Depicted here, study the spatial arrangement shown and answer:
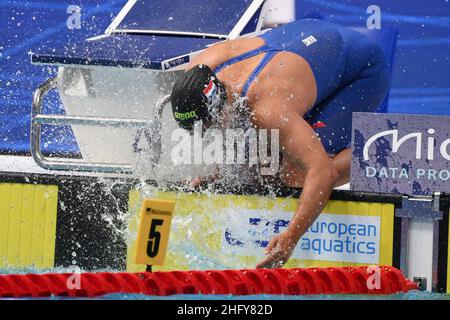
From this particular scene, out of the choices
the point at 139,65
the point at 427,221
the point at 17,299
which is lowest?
the point at 17,299

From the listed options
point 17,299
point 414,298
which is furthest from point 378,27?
point 17,299

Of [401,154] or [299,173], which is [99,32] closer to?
[299,173]

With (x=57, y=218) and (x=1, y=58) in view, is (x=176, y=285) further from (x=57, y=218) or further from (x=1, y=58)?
(x=1, y=58)

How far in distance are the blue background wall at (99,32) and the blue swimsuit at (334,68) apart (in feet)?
1.89

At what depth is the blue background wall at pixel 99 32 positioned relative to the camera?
6277mm

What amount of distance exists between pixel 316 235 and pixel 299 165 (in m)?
0.34

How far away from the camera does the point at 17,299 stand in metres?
4.46

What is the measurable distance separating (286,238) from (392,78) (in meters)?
1.77

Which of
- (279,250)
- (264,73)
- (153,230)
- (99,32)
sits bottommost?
(279,250)

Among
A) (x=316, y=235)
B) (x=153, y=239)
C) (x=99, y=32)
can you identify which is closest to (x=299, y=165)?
(x=316, y=235)

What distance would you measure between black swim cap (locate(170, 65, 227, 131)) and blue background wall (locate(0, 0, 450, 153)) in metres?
1.29

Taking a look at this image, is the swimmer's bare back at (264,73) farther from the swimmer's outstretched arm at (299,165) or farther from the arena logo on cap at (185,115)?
the arena logo on cap at (185,115)

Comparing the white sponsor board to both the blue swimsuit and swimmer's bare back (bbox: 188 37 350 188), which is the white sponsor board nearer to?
swimmer's bare back (bbox: 188 37 350 188)

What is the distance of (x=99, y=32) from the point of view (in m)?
6.30
